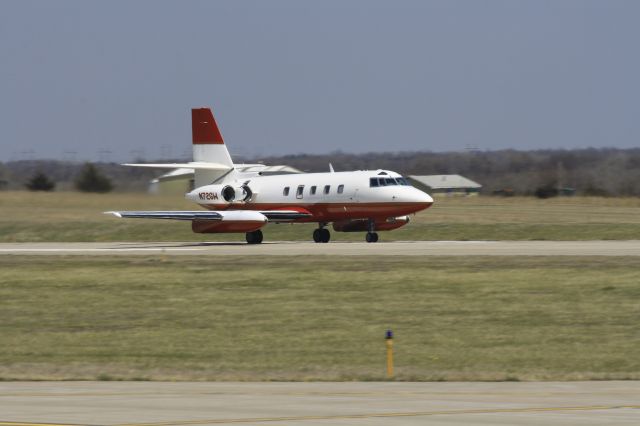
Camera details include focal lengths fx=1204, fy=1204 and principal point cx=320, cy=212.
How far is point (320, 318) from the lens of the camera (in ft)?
93.4

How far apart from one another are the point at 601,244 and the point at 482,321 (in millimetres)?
20887

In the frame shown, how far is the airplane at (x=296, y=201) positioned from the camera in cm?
5022

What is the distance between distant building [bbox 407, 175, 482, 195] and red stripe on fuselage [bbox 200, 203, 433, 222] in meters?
83.8

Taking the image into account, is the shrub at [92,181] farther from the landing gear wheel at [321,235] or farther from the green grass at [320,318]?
the green grass at [320,318]

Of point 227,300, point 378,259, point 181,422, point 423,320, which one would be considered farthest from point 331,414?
point 378,259

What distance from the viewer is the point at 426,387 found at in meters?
17.7

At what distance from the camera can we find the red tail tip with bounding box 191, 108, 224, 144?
5803 centimetres

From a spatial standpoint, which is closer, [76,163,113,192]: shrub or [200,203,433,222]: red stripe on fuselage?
[200,203,433,222]: red stripe on fuselage

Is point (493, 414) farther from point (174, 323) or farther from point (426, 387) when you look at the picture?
point (174, 323)

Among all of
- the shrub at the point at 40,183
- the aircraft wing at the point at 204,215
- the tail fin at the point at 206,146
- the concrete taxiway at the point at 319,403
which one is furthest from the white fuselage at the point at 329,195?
the concrete taxiway at the point at 319,403

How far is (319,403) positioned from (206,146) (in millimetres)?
43154

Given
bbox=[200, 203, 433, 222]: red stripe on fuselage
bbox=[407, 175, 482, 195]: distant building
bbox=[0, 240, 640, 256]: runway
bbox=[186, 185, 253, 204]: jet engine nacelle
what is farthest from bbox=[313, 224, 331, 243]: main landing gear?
bbox=[407, 175, 482, 195]: distant building

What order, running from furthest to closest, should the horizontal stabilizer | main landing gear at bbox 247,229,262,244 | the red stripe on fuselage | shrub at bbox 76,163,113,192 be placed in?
shrub at bbox 76,163,113,192, the horizontal stabilizer, main landing gear at bbox 247,229,262,244, the red stripe on fuselage

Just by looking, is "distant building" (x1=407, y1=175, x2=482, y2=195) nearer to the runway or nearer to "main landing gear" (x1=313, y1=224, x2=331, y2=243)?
"main landing gear" (x1=313, y1=224, x2=331, y2=243)
